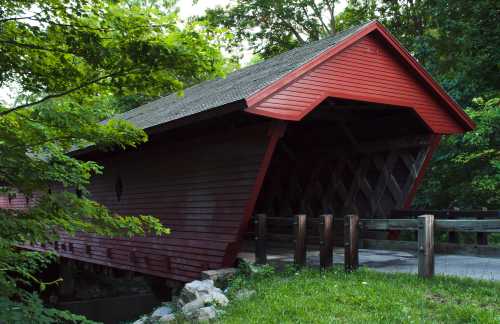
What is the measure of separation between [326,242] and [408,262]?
1.89 meters

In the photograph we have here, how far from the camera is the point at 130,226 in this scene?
21.6 feet

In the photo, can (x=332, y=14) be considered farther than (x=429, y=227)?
Yes

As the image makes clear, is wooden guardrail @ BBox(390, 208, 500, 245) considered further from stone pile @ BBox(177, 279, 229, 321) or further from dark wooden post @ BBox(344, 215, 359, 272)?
stone pile @ BBox(177, 279, 229, 321)

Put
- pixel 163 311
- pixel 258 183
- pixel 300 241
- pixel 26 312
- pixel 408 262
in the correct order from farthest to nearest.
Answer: pixel 258 183 < pixel 408 262 < pixel 300 241 < pixel 163 311 < pixel 26 312

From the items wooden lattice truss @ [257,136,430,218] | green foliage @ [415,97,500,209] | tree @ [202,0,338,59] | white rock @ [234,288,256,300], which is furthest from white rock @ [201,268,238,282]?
tree @ [202,0,338,59]

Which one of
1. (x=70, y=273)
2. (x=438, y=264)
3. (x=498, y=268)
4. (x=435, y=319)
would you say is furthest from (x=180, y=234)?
(x=70, y=273)

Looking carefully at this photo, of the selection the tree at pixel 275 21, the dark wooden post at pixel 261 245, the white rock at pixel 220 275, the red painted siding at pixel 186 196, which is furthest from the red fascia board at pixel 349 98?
the tree at pixel 275 21

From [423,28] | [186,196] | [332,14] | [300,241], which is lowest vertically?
[300,241]

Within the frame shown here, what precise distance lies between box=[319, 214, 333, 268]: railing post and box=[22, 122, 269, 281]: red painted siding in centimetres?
179

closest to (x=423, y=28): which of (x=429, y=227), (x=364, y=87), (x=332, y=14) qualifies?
(x=332, y=14)

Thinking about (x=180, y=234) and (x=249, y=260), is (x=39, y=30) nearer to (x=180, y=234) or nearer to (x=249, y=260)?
(x=249, y=260)

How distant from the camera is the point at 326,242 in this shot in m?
8.53

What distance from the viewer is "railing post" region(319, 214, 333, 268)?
27.9 ft

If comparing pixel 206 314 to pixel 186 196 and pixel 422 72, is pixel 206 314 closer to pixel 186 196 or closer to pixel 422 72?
pixel 186 196
